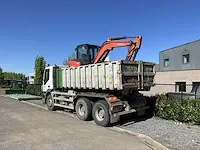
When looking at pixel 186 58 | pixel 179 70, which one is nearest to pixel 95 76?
pixel 179 70

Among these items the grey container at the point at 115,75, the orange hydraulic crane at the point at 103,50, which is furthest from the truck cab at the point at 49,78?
the grey container at the point at 115,75

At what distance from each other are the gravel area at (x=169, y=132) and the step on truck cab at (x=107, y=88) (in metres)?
0.77

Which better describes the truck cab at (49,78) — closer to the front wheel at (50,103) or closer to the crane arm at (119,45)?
the front wheel at (50,103)

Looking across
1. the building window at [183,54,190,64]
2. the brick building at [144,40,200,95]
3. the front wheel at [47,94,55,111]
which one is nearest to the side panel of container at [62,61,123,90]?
the front wheel at [47,94,55,111]

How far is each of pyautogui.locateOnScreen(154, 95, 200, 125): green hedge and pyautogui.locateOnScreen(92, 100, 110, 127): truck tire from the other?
2.74 meters

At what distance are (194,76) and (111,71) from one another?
14.6 meters

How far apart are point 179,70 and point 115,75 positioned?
16.2m

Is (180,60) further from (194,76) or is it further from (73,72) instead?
(73,72)

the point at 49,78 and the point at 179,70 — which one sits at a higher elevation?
the point at 179,70

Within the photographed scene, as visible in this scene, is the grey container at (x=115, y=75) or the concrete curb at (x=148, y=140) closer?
the concrete curb at (x=148, y=140)

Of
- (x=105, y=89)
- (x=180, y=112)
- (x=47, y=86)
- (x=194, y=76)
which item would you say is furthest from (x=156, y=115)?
(x=194, y=76)

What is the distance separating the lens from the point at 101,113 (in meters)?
11.8

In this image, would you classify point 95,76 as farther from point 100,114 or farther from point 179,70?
point 179,70

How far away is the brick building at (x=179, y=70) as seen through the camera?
23469 millimetres
